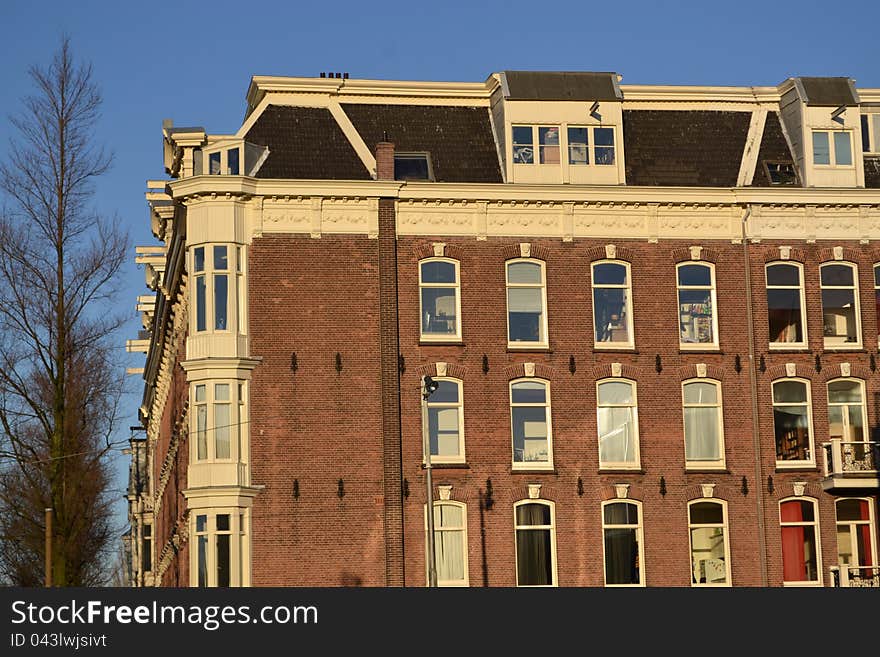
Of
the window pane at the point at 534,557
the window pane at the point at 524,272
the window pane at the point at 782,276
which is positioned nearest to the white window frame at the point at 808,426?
the window pane at the point at 782,276

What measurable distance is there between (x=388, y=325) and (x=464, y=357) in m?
2.21

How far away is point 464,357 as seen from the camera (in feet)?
146

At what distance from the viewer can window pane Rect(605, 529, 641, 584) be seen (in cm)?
4425

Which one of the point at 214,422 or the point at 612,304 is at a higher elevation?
the point at 612,304

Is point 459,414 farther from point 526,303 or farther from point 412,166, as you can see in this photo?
point 412,166

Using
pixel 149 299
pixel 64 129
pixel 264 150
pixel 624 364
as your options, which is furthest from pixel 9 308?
pixel 149 299

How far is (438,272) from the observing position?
4503 cm

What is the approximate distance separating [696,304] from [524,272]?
494 centimetres

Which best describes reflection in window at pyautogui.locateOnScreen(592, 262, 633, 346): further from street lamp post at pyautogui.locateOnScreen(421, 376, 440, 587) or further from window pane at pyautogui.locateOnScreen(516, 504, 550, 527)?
street lamp post at pyautogui.locateOnScreen(421, 376, 440, 587)

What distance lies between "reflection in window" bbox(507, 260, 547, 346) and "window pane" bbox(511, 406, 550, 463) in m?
1.89

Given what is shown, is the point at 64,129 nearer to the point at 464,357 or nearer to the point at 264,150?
the point at 264,150

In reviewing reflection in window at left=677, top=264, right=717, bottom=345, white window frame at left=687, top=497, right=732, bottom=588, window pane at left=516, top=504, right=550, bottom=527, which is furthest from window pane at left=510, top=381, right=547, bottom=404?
white window frame at left=687, top=497, right=732, bottom=588

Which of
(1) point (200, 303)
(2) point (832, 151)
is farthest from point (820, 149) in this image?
(1) point (200, 303)

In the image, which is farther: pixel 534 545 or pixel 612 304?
pixel 612 304
